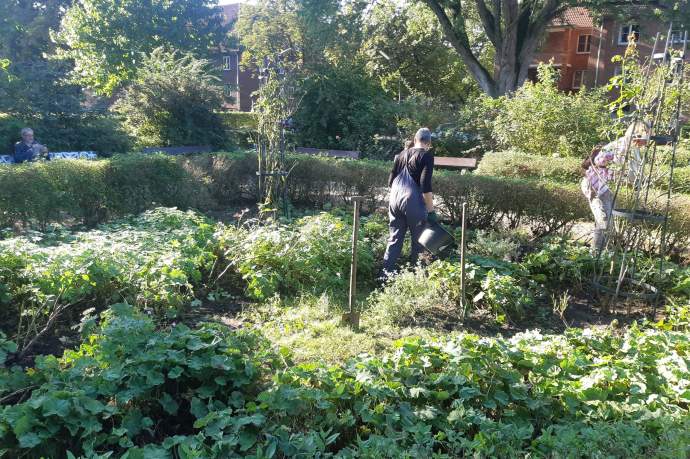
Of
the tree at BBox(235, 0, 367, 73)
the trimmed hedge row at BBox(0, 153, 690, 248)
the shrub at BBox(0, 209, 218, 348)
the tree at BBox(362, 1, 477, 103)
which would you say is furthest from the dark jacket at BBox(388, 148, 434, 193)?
the tree at BBox(362, 1, 477, 103)

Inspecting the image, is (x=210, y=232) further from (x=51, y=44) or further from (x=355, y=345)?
(x=51, y=44)

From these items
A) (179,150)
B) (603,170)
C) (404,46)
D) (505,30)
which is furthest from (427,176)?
(404,46)

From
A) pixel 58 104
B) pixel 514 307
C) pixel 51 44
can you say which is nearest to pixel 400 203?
pixel 514 307

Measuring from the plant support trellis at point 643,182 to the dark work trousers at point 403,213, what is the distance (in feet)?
6.20

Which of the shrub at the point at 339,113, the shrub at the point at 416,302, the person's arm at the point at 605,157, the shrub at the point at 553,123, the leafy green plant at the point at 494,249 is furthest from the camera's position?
the shrub at the point at 339,113

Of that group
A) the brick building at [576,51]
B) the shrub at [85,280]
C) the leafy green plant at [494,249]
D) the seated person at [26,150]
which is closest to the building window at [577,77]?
the brick building at [576,51]

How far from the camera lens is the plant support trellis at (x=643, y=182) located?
523 cm

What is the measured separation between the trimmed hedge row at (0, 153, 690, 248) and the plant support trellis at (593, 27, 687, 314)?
1293 mm

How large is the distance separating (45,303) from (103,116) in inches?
452

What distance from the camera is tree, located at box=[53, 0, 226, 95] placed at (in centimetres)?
2386

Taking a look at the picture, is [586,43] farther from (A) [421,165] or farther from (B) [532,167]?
(A) [421,165]

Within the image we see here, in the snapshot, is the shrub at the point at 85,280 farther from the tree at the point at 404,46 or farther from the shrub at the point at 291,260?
the tree at the point at 404,46

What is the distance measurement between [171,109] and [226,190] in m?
5.17

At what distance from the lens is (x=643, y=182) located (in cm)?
555
